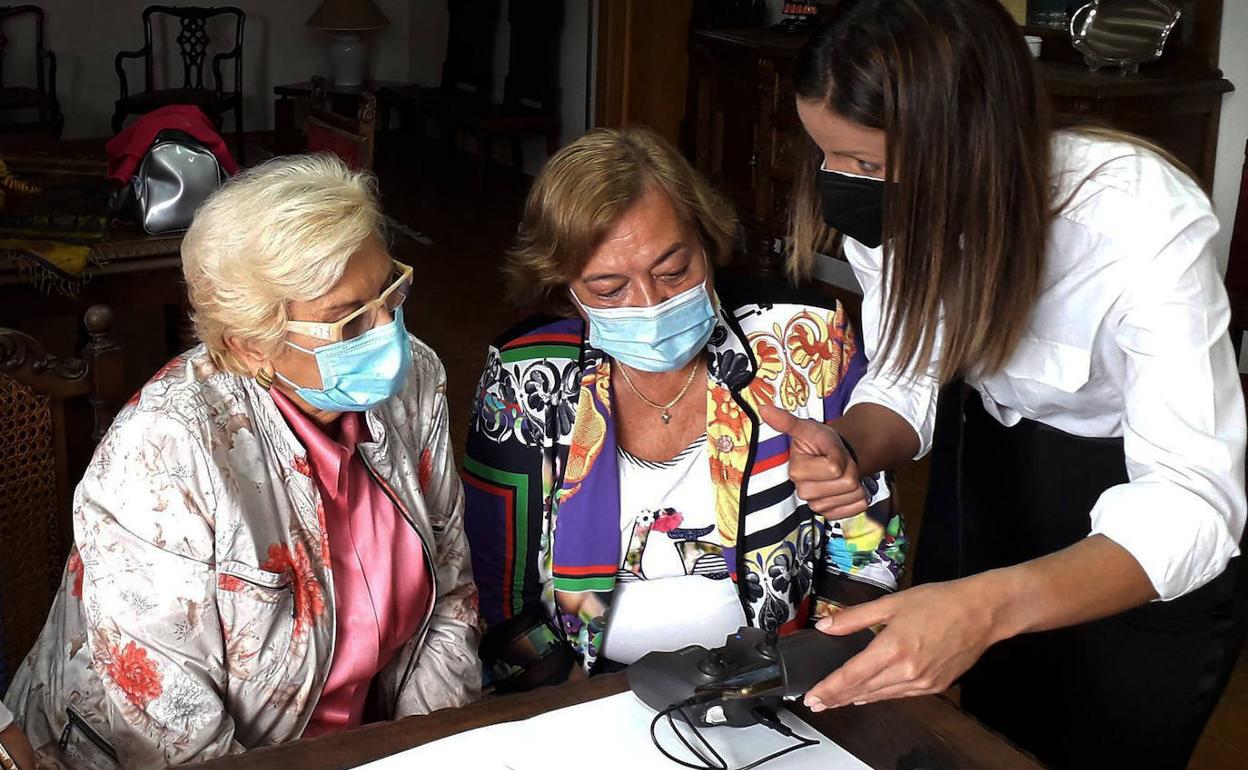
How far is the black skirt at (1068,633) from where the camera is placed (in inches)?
58.9

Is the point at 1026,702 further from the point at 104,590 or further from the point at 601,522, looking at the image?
the point at 104,590

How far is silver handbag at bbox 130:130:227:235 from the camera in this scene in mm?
2904

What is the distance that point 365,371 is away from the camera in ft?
5.22

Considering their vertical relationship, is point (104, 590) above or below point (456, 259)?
above

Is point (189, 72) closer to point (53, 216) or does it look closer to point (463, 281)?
point (463, 281)

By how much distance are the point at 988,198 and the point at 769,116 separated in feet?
13.0

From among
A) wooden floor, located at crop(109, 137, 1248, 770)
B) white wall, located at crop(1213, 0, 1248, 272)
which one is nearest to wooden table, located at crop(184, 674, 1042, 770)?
wooden floor, located at crop(109, 137, 1248, 770)

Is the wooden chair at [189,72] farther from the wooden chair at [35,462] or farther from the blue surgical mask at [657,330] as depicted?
the blue surgical mask at [657,330]

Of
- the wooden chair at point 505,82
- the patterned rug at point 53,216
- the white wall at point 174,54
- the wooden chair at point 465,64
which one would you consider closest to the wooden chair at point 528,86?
the wooden chair at point 505,82

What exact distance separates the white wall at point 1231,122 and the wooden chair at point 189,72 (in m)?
5.63

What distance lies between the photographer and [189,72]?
8547 millimetres

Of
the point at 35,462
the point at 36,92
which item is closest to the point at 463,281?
the point at 36,92

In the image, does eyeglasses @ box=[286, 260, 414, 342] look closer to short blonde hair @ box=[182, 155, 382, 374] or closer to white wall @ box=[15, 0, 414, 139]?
short blonde hair @ box=[182, 155, 382, 374]

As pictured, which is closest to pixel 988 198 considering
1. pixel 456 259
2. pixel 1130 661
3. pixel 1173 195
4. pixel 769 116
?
pixel 1173 195
